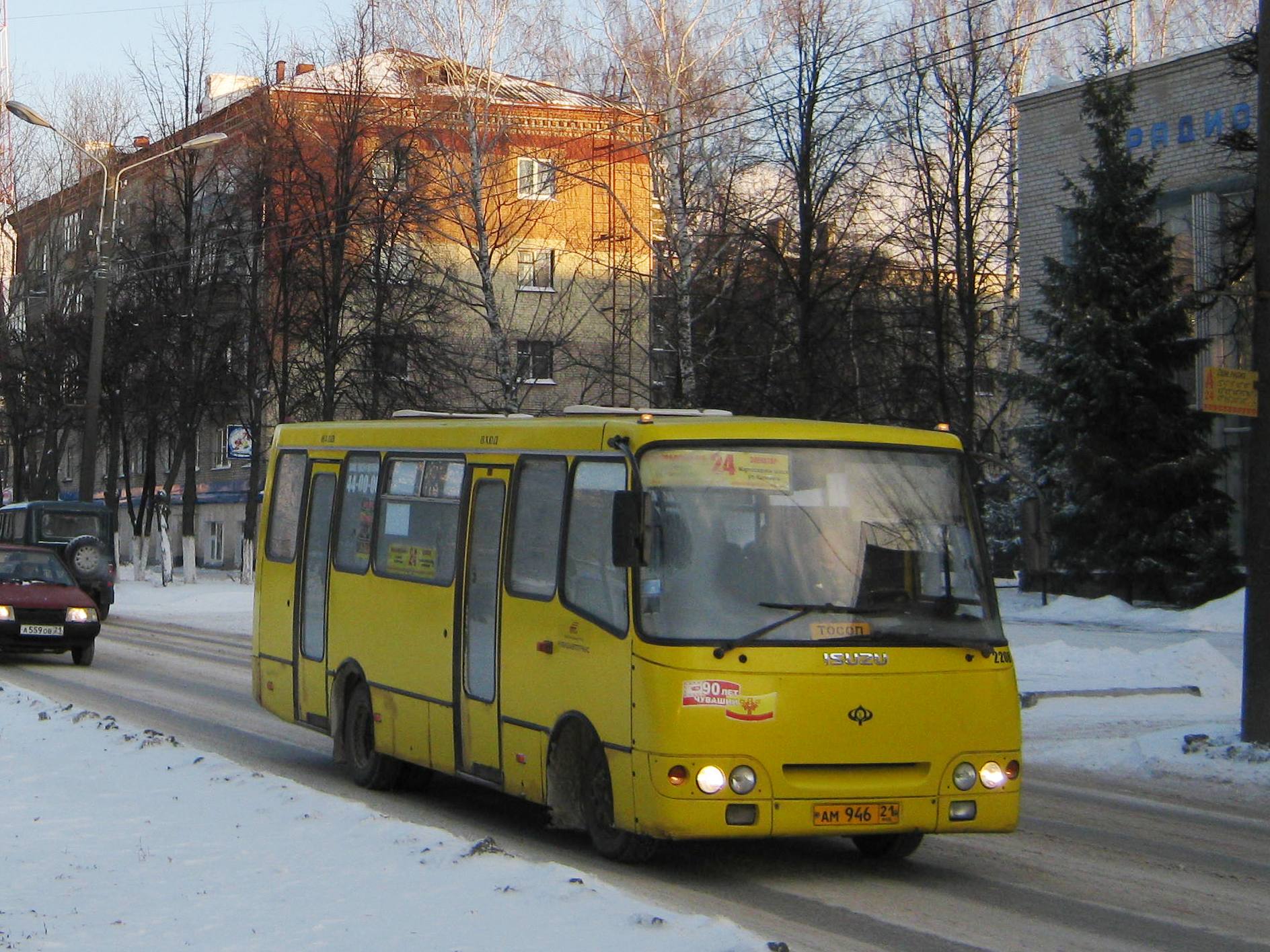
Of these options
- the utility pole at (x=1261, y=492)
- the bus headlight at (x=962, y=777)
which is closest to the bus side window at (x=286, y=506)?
the bus headlight at (x=962, y=777)

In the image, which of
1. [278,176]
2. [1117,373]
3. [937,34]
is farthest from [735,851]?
[937,34]

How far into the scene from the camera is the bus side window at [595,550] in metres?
8.69

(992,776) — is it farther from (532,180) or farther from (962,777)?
(532,180)

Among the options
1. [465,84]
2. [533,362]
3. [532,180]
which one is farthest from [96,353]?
[532,180]

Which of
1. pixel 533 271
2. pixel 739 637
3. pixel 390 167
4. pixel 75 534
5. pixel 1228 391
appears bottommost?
pixel 75 534

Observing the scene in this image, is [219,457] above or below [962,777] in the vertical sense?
above

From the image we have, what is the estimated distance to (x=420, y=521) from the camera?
36.6 feet

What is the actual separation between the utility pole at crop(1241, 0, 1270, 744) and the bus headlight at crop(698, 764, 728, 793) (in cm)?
633

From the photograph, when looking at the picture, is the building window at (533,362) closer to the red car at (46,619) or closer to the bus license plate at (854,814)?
the red car at (46,619)

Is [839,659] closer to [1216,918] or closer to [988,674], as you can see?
[988,674]

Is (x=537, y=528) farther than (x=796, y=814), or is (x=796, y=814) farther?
(x=537, y=528)

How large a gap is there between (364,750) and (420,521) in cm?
173

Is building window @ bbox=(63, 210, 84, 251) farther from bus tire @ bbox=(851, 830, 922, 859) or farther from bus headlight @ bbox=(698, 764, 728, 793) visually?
bus headlight @ bbox=(698, 764, 728, 793)

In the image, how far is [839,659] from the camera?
8.24 metres
